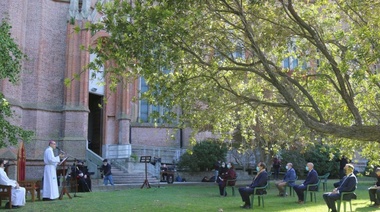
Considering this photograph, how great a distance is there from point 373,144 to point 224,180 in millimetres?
5981

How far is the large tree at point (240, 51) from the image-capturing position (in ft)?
34.2

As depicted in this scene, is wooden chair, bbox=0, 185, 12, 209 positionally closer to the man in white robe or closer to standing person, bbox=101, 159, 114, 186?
the man in white robe

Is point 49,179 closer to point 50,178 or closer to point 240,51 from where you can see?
point 50,178

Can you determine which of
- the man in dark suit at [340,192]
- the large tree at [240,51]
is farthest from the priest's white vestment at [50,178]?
the man in dark suit at [340,192]

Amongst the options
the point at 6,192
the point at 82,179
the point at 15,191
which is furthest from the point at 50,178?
the point at 82,179

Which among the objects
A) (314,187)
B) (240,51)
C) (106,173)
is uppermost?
(240,51)

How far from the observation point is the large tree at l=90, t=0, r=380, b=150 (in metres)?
10.4

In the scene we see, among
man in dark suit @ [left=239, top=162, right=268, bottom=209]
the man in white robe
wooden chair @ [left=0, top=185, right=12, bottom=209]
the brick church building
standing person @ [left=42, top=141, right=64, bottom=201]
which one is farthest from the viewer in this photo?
the brick church building

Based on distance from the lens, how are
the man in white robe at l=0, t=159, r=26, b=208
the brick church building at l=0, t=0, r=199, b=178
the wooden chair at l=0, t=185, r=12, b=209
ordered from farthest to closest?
the brick church building at l=0, t=0, r=199, b=178 < the man in white robe at l=0, t=159, r=26, b=208 < the wooden chair at l=0, t=185, r=12, b=209

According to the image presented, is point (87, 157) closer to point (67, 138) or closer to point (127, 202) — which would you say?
point (67, 138)

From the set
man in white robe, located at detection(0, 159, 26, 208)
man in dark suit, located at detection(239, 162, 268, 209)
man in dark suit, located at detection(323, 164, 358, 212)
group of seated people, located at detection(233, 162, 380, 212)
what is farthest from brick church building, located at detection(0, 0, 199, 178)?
man in dark suit, located at detection(323, 164, 358, 212)

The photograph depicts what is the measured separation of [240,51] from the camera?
48.4ft

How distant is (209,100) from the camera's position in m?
13.8

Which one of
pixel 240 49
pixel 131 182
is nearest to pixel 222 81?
pixel 240 49
